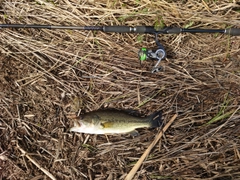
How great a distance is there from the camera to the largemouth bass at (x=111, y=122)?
Answer: 3502 mm

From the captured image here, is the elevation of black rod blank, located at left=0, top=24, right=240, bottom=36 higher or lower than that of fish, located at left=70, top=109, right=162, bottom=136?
higher

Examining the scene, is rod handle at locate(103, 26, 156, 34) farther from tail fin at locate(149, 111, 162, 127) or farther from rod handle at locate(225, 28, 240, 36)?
tail fin at locate(149, 111, 162, 127)

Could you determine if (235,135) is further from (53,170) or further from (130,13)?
(53,170)

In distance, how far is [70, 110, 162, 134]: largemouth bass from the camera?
350cm

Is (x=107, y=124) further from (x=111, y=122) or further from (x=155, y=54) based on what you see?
(x=155, y=54)

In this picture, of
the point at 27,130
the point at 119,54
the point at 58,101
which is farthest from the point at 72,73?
the point at 27,130

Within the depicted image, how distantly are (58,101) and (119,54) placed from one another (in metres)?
1.05

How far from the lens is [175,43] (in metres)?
3.92

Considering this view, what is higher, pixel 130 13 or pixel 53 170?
pixel 130 13

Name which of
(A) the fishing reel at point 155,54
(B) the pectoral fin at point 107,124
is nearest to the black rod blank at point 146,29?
(A) the fishing reel at point 155,54

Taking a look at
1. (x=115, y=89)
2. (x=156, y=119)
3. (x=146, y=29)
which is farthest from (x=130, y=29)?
(x=156, y=119)

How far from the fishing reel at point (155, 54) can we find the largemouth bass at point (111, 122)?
65cm

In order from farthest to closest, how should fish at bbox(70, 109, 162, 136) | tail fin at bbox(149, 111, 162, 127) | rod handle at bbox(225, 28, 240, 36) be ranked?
rod handle at bbox(225, 28, 240, 36) → tail fin at bbox(149, 111, 162, 127) → fish at bbox(70, 109, 162, 136)

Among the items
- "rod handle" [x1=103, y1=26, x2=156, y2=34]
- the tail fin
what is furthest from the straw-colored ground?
"rod handle" [x1=103, y1=26, x2=156, y2=34]
